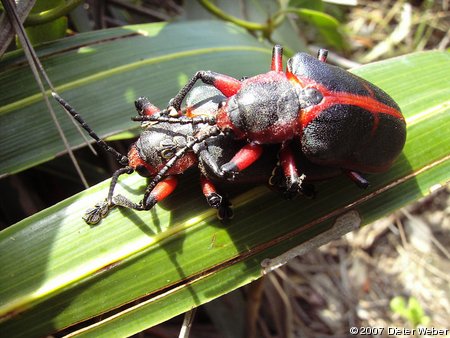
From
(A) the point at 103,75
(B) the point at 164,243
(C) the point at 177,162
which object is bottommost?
(B) the point at 164,243

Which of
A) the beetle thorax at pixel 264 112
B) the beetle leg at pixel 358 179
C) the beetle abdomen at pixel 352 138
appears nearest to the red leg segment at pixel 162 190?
the beetle thorax at pixel 264 112

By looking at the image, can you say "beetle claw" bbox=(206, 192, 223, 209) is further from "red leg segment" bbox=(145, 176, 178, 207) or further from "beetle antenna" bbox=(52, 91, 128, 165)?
"beetle antenna" bbox=(52, 91, 128, 165)

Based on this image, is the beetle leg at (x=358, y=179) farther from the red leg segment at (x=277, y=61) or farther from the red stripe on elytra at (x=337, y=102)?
the red leg segment at (x=277, y=61)

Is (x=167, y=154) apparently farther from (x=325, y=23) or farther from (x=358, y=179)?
(x=325, y=23)

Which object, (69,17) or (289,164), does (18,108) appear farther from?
(289,164)

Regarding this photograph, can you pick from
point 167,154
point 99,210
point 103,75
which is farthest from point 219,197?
point 103,75

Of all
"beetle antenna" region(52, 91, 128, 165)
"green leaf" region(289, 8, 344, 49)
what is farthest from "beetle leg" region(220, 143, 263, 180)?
"green leaf" region(289, 8, 344, 49)
